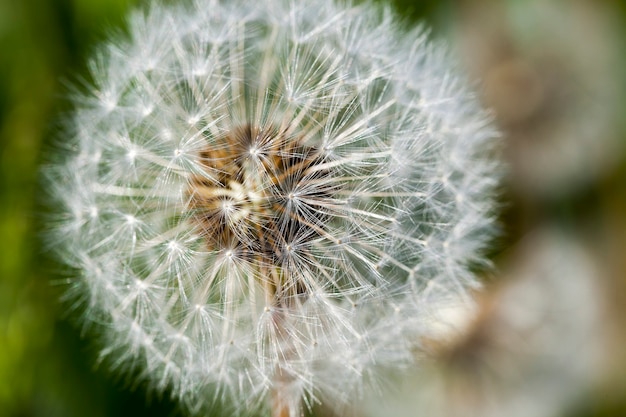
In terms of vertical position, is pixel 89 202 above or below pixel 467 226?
below

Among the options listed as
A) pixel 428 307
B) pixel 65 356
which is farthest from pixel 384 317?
pixel 65 356

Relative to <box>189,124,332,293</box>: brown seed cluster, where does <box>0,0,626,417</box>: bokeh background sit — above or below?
above

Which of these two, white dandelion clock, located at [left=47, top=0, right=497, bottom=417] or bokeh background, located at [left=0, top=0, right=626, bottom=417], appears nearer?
white dandelion clock, located at [left=47, top=0, right=497, bottom=417]

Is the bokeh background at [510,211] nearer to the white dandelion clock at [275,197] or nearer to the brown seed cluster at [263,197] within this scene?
the white dandelion clock at [275,197]

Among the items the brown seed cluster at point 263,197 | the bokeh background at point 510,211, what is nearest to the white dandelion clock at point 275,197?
the brown seed cluster at point 263,197

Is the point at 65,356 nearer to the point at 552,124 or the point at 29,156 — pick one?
the point at 29,156

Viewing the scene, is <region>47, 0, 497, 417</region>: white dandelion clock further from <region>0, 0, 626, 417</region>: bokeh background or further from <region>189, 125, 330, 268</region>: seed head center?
<region>0, 0, 626, 417</region>: bokeh background

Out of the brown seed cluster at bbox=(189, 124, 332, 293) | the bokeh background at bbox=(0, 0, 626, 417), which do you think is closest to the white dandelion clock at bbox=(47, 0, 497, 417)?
the brown seed cluster at bbox=(189, 124, 332, 293)
